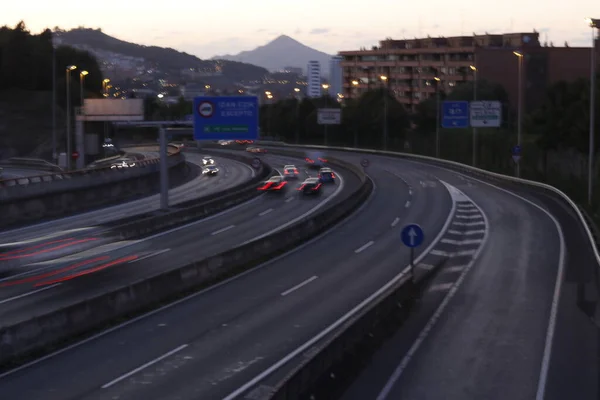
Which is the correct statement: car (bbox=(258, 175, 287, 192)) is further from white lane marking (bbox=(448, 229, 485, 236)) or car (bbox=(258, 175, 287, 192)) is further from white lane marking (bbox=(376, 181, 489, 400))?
white lane marking (bbox=(376, 181, 489, 400))

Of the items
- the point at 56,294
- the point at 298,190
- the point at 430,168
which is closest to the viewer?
the point at 56,294

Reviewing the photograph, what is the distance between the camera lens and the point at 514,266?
2798cm

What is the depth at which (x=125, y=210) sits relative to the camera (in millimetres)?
48750

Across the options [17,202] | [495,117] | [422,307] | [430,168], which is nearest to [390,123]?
[430,168]

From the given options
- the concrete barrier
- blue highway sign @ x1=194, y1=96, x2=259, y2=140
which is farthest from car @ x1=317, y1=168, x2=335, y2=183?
the concrete barrier

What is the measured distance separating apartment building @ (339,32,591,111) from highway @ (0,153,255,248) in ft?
72.6

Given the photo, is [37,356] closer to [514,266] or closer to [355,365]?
[355,365]

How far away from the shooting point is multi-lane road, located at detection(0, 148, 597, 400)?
47.9 feet

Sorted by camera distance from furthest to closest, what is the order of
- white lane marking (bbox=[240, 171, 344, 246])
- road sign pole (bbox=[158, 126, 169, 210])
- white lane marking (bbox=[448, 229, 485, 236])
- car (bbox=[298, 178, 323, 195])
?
car (bbox=[298, 178, 323, 195]) → road sign pole (bbox=[158, 126, 169, 210]) → white lane marking (bbox=[240, 171, 344, 246]) → white lane marking (bbox=[448, 229, 485, 236])

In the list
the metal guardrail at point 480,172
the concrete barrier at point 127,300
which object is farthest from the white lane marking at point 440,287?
the concrete barrier at point 127,300

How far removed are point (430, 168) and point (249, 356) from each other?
59.1 m

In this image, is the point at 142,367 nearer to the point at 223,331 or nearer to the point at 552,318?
the point at 223,331

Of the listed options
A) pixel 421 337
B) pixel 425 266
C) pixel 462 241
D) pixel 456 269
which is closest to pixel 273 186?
pixel 462 241

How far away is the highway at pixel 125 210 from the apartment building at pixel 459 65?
22138mm
